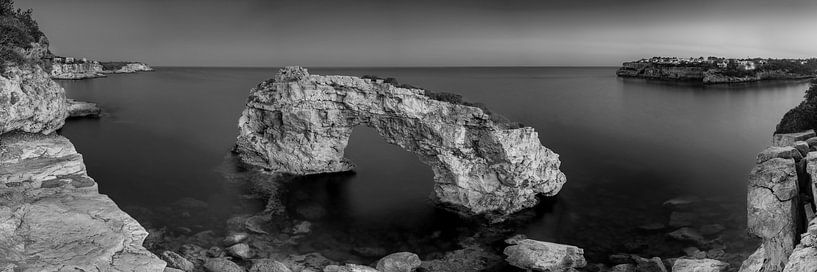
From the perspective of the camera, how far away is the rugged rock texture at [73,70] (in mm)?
151775

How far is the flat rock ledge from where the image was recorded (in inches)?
566

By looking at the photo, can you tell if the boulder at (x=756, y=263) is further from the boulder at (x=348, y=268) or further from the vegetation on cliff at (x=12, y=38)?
the vegetation on cliff at (x=12, y=38)

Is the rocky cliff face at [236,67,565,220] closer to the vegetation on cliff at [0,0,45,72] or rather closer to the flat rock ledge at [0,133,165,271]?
the vegetation on cliff at [0,0,45,72]

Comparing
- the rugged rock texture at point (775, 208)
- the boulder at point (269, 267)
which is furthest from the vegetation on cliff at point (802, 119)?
the boulder at point (269, 267)

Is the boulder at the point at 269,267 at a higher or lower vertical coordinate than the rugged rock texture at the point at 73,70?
lower

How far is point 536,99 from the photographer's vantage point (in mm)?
112750

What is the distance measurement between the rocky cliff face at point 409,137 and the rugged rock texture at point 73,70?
469 feet

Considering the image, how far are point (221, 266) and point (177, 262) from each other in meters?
1.91

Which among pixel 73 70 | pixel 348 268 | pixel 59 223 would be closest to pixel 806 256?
pixel 348 268

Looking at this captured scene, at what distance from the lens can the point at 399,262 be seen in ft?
78.9

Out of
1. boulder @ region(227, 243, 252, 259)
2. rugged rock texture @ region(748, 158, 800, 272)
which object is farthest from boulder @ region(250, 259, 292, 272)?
rugged rock texture @ region(748, 158, 800, 272)

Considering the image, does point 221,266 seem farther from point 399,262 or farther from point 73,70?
point 73,70

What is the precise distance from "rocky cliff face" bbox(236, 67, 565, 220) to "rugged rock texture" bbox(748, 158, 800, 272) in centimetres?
1745

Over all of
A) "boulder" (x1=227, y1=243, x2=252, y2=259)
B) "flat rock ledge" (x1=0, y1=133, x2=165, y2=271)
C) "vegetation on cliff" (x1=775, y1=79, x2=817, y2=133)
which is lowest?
"boulder" (x1=227, y1=243, x2=252, y2=259)
